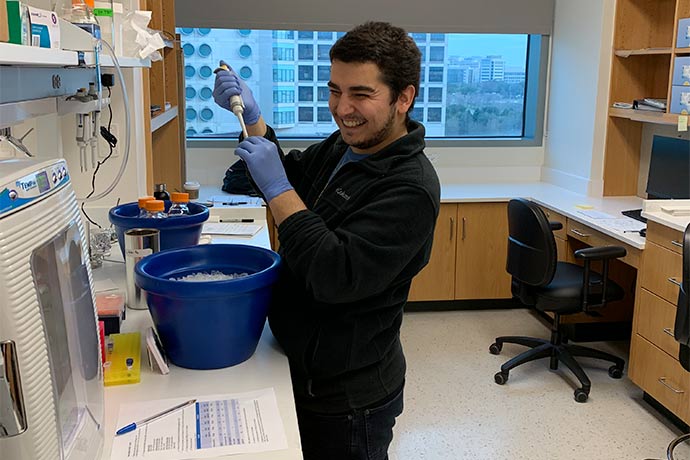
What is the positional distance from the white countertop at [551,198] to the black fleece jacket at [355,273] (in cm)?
211

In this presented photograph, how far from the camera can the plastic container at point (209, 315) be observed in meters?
1.33

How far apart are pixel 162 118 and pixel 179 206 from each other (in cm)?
116

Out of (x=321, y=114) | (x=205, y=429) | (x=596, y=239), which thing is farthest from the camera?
(x=321, y=114)

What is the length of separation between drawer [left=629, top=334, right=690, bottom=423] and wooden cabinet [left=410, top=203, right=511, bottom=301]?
3.96 ft

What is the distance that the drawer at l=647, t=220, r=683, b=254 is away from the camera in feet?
9.14

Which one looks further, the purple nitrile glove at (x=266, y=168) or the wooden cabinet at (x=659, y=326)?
the wooden cabinet at (x=659, y=326)

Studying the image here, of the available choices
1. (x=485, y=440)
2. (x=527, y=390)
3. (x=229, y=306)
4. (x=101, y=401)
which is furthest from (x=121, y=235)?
(x=527, y=390)

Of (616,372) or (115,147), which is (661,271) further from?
(115,147)

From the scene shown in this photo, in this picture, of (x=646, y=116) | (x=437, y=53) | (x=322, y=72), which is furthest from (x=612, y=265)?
(x=322, y=72)

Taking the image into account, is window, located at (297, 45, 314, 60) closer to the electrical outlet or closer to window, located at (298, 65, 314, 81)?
window, located at (298, 65, 314, 81)

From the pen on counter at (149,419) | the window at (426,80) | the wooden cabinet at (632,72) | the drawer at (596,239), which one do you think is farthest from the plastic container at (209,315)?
the window at (426,80)

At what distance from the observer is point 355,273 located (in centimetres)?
131

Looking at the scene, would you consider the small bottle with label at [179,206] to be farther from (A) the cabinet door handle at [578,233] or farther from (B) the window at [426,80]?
(B) the window at [426,80]

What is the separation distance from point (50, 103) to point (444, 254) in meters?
2.83
